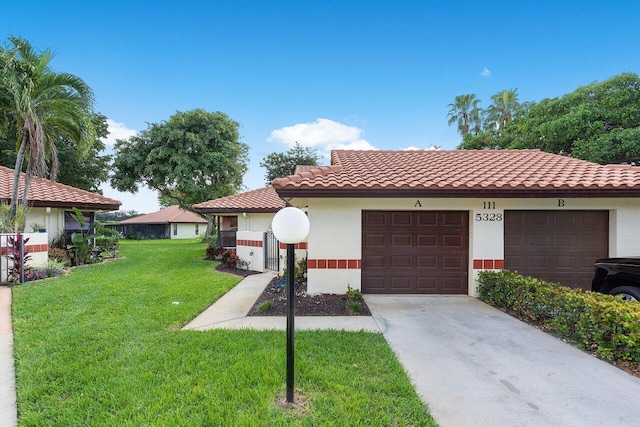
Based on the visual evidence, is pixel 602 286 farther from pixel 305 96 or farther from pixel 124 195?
pixel 124 195

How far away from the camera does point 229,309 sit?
598 cm

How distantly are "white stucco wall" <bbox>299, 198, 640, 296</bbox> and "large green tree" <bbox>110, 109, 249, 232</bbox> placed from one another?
1634cm

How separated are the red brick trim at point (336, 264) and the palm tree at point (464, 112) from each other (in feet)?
97.9

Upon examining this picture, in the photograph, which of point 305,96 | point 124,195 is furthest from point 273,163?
point 305,96

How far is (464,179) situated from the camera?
6.87 meters

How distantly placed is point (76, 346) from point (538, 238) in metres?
9.65

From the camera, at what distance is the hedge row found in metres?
3.71

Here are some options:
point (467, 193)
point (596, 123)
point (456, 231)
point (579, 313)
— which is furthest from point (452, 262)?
point (596, 123)

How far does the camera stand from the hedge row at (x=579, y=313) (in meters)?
3.71

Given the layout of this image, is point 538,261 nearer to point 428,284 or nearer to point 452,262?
point 452,262

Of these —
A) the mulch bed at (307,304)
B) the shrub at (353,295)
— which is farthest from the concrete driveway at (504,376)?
the shrub at (353,295)

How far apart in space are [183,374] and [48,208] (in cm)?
1285

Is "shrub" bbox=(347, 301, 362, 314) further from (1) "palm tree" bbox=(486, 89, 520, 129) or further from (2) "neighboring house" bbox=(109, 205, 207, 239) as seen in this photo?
(2) "neighboring house" bbox=(109, 205, 207, 239)

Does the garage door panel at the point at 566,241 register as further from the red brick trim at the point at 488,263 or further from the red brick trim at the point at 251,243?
the red brick trim at the point at 251,243
